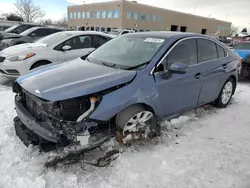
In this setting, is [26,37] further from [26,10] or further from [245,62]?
[26,10]

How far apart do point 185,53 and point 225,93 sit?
1.83 meters

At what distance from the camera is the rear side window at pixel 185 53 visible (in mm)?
3346

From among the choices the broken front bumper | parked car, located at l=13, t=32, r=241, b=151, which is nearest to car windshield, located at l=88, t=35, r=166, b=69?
parked car, located at l=13, t=32, r=241, b=151

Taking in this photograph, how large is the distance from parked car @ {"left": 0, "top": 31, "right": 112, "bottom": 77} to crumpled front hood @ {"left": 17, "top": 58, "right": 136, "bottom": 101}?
228 centimetres

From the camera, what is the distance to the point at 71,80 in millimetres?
2705

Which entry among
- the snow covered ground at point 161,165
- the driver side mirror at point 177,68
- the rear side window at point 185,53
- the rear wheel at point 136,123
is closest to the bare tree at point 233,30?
the rear side window at point 185,53

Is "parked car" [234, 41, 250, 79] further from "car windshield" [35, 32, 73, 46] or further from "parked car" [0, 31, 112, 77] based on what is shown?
"car windshield" [35, 32, 73, 46]

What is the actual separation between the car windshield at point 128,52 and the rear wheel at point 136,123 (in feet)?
2.18

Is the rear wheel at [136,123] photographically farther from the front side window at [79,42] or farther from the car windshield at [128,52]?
the front side window at [79,42]

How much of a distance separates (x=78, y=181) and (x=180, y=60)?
2356 millimetres

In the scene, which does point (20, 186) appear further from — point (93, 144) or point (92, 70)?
point (92, 70)

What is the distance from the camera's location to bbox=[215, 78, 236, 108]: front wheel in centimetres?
466

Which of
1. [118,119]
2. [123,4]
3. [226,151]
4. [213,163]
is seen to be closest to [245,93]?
[226,151]

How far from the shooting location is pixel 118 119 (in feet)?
9.01
